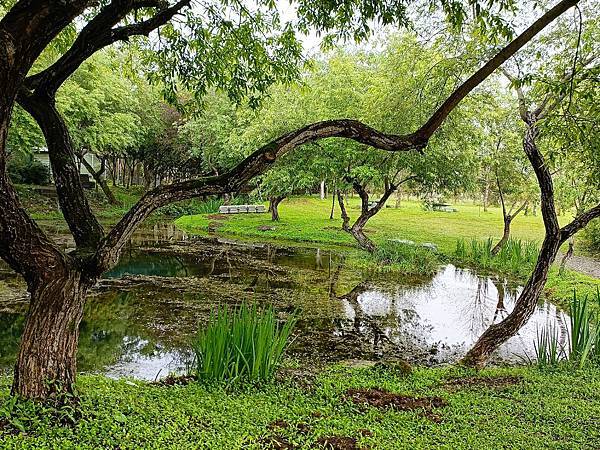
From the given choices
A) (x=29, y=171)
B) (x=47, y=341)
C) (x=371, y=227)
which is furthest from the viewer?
(x=29, y=171)

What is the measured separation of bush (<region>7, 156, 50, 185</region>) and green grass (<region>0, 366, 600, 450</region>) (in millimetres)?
19802

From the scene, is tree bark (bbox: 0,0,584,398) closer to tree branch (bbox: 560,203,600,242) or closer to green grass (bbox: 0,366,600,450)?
green grass (bbox: 0,366,600,450)

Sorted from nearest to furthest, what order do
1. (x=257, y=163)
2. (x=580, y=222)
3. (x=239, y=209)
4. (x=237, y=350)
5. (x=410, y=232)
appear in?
(x=257, y=163) < (x=237, y=350) < (x=580, y=222) < (x=410, y=232) < (x=239, y=209)

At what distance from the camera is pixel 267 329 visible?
4.11 metres

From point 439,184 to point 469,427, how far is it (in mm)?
Answer: 10468

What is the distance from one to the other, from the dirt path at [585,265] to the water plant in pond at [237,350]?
991 cm

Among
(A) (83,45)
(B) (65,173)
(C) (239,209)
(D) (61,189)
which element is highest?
(A) (83,45)

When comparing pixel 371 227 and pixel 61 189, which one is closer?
pixel 61 189

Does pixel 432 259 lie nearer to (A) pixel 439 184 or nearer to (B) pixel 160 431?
(A) pixel 439 184

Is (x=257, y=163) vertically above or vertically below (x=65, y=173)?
above

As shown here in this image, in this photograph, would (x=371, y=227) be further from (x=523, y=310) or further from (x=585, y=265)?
(x=523, y=310)

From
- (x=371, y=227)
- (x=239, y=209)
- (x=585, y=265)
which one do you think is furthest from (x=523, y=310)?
(x=239, y=209)

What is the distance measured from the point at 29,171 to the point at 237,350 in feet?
68.7

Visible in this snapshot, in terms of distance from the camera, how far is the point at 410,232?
18219 millimetres
